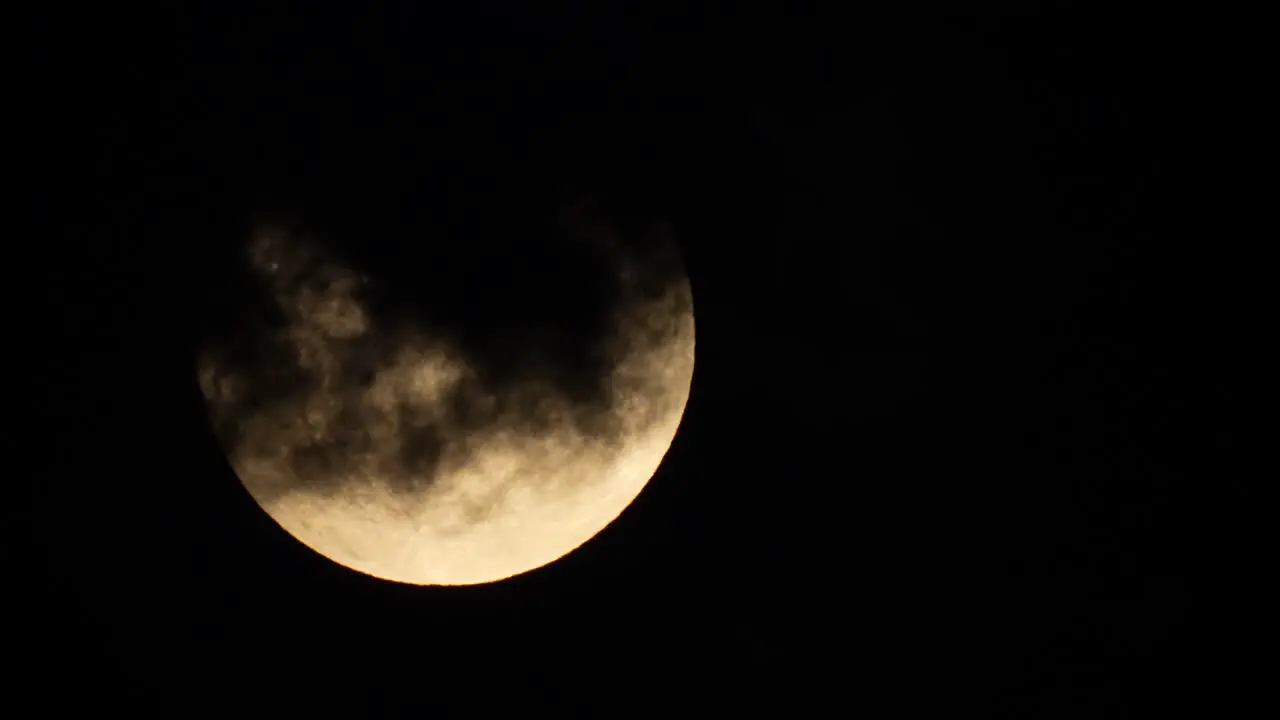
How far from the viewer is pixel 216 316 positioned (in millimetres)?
2982

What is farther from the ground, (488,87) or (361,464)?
(488,87)

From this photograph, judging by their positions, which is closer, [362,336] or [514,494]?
[362,336]

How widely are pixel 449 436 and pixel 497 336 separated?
16.7 inches

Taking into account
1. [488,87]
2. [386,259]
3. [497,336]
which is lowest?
[497,336]

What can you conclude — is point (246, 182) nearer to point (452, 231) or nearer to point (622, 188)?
point (452, 231)

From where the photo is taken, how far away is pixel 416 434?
2959 millimetres

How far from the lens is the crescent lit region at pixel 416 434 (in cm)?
291

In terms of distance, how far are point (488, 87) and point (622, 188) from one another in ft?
2.10

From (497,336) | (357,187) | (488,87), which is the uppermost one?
(488,87)

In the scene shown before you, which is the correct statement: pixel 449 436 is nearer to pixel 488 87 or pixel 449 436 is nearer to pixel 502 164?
pixel 502 164

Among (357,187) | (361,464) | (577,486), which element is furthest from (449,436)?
(357,187)

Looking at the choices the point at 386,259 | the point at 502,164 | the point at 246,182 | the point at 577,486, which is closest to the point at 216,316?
the point at 246,182

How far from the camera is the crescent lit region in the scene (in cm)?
291

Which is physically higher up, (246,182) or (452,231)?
(246,182)
